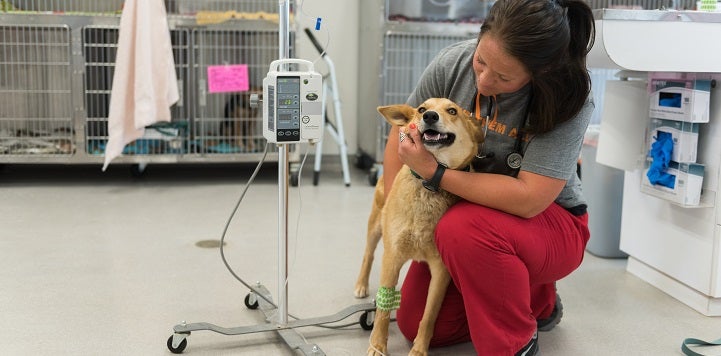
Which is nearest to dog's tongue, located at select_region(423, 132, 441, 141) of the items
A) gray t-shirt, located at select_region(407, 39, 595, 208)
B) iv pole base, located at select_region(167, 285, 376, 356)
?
gray t-shirt, located at select_region(407, 39, 595, 208)

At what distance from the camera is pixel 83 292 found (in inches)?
85.7

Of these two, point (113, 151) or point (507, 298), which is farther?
point (113, 151)

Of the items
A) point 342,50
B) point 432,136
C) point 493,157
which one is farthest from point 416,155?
point 342,50

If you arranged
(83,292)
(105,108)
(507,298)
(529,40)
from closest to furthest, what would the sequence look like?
(529,40) → (507,298) → (83,292) → (105,108)

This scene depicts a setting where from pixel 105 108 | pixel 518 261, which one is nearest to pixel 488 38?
pixel 518 261

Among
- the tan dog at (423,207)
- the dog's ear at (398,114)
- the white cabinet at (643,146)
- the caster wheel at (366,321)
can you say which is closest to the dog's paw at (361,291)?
the caster wheel at (366,321)

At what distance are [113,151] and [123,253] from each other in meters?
1.14

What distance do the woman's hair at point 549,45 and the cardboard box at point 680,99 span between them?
2.36ft

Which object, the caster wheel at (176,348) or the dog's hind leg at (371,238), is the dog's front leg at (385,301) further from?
the caster wheel at (176,348)

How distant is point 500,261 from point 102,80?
3.03 m

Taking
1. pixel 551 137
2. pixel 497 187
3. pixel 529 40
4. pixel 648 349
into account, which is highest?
pixel 529 40

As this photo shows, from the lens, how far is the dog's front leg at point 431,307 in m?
1.71

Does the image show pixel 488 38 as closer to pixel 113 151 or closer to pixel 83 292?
pixel 83 292

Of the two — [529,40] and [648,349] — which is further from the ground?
[529,40]
